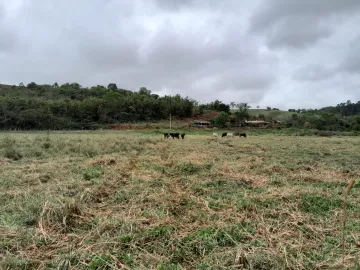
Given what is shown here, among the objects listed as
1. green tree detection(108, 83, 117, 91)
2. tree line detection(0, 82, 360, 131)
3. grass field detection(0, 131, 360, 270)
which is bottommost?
grass field detection(0, 131, 360, 270)

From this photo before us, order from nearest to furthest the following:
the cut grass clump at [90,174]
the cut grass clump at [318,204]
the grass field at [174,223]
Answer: the grass field at [174,223] → the cut grass clump at [318,204] → the cut grass clump at [90,174]

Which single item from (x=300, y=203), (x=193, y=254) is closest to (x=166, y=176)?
(x=300, y=203)

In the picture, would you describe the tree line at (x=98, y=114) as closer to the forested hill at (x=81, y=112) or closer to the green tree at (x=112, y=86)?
the forested hill at (x=81, y=112)

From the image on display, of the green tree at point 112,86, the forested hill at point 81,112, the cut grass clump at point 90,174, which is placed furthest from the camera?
the green tree at point 112,86

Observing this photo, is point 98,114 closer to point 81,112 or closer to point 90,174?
point 81,112

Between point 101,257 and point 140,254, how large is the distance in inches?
15.9

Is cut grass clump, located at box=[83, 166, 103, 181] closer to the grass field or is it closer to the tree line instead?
the grass field

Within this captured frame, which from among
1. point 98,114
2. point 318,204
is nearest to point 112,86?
point 98,114

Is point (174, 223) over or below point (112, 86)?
below

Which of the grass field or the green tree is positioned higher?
the green tree

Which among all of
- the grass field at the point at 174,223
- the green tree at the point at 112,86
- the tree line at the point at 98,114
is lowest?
the grass field at the point at 174,223

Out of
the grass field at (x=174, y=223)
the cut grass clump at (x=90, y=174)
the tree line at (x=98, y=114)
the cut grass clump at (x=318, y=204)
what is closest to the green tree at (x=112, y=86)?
the tree line at (x=98, y=114)

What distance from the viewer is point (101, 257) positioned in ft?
8.97

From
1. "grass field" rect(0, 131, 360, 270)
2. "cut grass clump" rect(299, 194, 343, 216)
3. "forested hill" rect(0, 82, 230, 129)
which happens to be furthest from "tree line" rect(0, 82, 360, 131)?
"cut grass clump" rect(299, 194, 343, 216)
